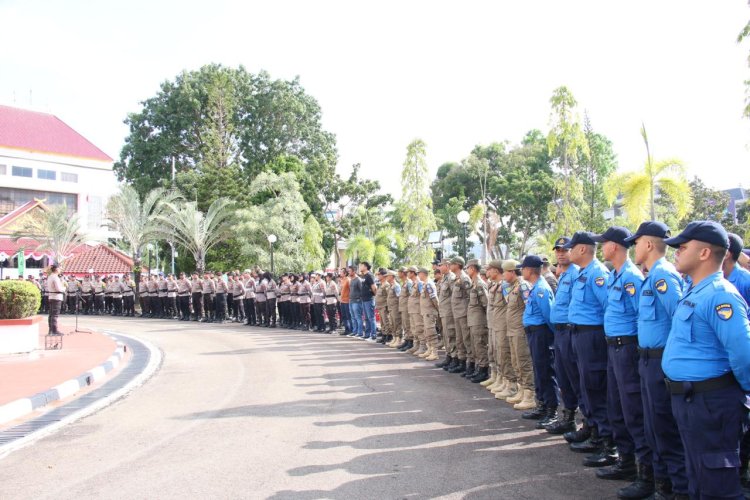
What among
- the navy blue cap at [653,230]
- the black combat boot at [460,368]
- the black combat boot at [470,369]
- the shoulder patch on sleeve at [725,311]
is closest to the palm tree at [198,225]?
the black combat boot at [460,368]

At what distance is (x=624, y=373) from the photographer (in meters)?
4.94

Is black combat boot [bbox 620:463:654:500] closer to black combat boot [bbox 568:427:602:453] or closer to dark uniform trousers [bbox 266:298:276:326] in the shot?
black combat boot [bbox 568:427:602:453]

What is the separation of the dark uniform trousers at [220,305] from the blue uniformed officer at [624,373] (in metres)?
19.9

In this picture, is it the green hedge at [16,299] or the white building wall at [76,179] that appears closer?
the green hedge at [16,299]

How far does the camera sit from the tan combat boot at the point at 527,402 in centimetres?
787

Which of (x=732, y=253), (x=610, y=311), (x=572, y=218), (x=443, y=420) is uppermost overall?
(x=572, y=218)

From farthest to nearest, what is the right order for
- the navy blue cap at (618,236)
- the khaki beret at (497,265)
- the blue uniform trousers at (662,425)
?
the khaki beret at (497,265), the navy blue cap at (618,236), the blue uniform trousers at (662,425)

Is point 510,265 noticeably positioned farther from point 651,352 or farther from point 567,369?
point 651,352

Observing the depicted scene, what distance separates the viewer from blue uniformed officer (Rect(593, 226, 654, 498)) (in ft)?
15.8

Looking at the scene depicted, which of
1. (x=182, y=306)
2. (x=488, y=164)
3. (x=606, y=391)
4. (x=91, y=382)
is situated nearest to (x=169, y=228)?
(x=182, y=306)

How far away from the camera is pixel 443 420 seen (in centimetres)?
722

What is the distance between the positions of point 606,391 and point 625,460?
70 centimetres

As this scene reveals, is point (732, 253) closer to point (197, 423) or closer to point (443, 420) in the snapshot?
point (443, 420)

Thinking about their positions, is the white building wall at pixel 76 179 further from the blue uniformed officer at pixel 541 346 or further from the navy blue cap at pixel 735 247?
the navy blue cap at pixel 735 247
